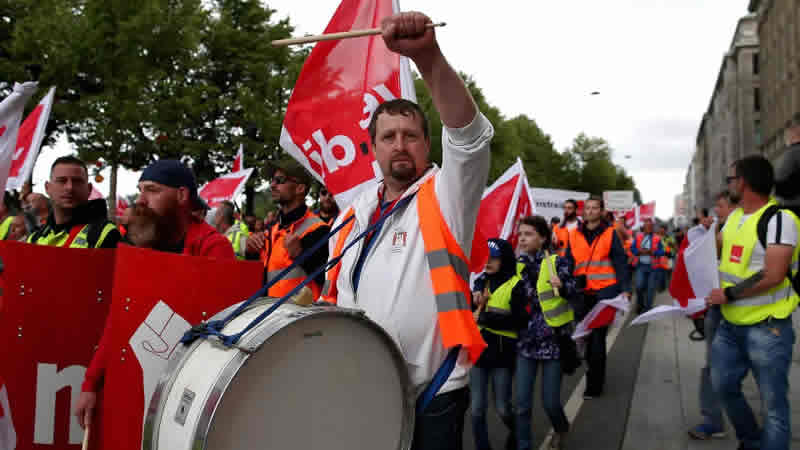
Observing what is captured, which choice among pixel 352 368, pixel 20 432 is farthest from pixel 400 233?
pixel 20 432

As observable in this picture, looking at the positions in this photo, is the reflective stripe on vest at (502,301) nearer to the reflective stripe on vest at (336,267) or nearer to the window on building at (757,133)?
the reflective stripe on vest at (336,267)

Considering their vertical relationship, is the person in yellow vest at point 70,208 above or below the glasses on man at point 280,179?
below

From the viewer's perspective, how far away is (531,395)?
4.93 m

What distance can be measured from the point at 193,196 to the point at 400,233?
1.30 m

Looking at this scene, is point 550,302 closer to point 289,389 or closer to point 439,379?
point 439,379

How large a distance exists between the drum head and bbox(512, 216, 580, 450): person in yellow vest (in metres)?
2.97

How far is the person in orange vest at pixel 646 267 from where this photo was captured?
1460cm

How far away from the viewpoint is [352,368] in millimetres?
1984

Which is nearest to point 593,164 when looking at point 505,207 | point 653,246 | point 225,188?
point 653,246

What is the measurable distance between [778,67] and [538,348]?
52.8m

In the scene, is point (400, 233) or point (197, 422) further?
point (400, 233)

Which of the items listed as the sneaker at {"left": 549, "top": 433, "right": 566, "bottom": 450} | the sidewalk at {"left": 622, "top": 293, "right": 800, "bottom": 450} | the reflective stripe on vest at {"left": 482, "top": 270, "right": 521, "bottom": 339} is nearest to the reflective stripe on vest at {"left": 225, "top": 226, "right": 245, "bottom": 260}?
the reflective stripe on vest at {"left": 482, "top": 270, "right": 521, "bottom": 339}

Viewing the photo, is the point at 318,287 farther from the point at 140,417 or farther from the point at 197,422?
the point at 197,422

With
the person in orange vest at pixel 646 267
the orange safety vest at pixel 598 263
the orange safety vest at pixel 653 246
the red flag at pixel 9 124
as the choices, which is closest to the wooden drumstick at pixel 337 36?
the red flag at pixel 9 124
